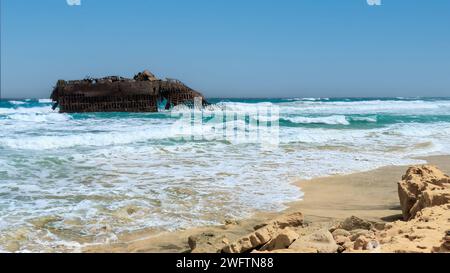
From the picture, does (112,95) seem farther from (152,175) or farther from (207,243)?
(207,243)

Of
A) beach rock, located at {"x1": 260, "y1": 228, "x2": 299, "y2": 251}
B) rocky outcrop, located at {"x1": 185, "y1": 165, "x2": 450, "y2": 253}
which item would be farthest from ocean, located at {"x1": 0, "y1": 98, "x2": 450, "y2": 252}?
beach rock, located at {"x1": 260, "y1": 228, "x2": 299, "y2": 251}

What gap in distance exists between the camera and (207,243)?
3.92 m

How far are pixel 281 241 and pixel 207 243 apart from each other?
70 cm

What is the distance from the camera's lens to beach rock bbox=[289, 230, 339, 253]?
10.9 feet

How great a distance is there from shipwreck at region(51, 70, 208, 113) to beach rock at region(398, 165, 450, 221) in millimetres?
27192

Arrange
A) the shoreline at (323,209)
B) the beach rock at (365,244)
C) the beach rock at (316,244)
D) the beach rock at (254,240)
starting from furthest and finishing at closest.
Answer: the shoreline at (323,209), the beach rock at (254,240), the beach rock at (316,244), the beach rock at (365,244)

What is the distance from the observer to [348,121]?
85.3ft

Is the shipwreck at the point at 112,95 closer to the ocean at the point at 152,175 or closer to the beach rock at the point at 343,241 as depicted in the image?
the ocean at the point at 152,175

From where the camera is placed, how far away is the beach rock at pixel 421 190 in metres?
4.46

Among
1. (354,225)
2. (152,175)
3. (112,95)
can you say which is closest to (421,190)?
(354,225)

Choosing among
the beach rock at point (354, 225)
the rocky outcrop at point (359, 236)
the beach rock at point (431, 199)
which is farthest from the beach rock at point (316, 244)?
the beach rock at point (431, 199)

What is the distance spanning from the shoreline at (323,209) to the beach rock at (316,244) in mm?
788
